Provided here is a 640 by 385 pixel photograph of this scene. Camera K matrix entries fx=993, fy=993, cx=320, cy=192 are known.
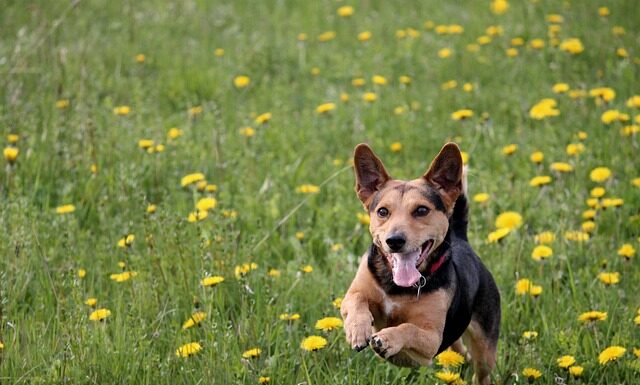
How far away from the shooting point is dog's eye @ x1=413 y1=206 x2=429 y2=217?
14.1 feet

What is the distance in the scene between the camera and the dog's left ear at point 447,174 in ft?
14.8

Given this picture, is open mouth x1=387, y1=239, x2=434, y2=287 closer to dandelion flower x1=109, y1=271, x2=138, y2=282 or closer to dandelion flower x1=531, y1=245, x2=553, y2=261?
dandelion flower x1=531, y1=245, x2=553, y2=261

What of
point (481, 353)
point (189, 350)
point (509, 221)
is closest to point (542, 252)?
point (509, 221)

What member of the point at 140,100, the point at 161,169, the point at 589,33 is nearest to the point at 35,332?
the point at 161,169

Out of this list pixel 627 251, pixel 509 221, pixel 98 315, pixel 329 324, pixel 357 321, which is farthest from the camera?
pixel 509 221

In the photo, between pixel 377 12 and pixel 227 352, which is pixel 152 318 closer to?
pixel 227 352

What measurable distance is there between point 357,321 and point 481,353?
1.15 meters

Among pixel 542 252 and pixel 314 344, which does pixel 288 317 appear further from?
pixel 542 252

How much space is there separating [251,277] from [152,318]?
0.60 m

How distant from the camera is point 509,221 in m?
6.20

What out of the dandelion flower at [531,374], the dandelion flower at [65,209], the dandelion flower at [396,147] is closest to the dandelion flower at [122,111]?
the dandelion flower at [65,209]

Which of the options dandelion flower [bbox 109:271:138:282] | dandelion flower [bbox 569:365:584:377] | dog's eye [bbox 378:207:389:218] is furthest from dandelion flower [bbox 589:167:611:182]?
dandelion flower [bbox 109:271:138:282]

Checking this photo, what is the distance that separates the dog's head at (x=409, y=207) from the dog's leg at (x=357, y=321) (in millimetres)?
194

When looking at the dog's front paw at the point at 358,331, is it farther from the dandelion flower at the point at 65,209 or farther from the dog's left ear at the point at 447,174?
the dandelion flower at the point at 65,209
